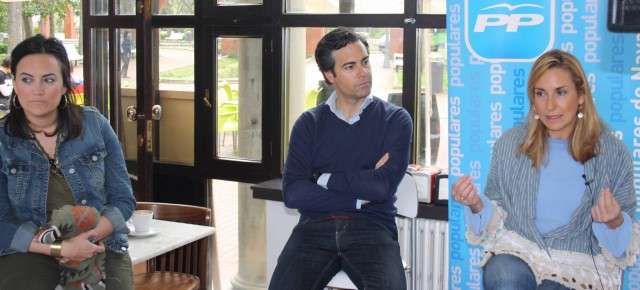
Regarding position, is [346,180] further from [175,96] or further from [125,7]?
[125,7]

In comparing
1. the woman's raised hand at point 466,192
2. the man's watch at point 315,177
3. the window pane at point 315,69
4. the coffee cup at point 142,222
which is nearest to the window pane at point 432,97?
the window pane at point 315,69

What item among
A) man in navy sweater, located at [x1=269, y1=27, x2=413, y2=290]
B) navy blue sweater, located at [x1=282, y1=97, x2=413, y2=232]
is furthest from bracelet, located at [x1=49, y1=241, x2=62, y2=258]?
navy blue sweater, located at [x1=282, y1=97, x2=413, y2=232]

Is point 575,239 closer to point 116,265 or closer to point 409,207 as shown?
point 409,207

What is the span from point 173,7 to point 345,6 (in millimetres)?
1135

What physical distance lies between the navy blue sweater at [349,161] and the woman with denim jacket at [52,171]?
0.69 meters

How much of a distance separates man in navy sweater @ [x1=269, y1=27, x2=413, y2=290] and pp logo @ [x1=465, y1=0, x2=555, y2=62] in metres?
0.42

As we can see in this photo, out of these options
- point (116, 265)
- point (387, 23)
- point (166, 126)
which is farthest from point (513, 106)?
point (166, 126)

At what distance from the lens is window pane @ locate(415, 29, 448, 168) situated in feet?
12.3

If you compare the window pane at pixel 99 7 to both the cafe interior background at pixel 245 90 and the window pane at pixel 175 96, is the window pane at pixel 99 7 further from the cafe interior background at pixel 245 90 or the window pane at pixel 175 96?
the window pane at pixel 175 96

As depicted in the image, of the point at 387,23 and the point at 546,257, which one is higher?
the point at 387,23

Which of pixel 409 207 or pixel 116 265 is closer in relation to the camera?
pixel 116 265

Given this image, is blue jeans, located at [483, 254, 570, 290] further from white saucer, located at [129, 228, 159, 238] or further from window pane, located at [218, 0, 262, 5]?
window pane, located at [218, 0, 262, 5]

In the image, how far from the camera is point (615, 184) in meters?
2.53

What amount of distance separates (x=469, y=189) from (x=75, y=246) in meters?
1.29
